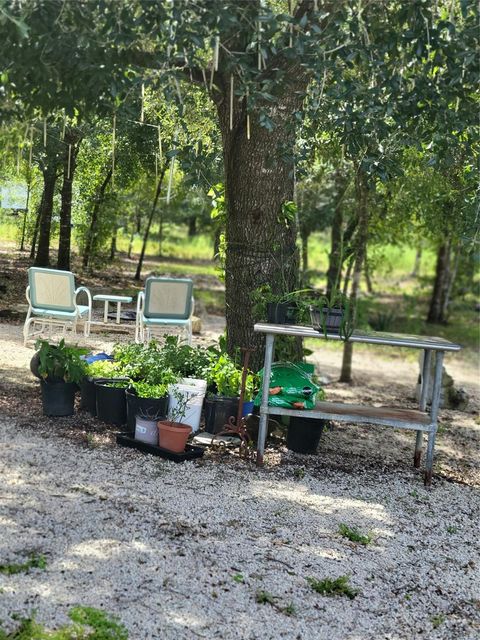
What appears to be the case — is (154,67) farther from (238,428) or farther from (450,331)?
(450,331)

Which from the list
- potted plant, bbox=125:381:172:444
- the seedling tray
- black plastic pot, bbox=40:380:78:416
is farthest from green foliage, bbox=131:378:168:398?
black plastic pot, bbox=40:380:78:416

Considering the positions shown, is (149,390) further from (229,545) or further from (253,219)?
(229,545)

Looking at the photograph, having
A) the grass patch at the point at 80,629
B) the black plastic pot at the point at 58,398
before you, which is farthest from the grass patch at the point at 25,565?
the black plastic pot at the point at 58,398

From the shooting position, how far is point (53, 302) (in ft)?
22.9

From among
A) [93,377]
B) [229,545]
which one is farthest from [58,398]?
[229,545]

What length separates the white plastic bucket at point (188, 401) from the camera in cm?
569

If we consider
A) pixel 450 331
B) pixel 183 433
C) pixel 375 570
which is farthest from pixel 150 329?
pixel 450 331

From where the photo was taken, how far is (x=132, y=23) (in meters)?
4.14

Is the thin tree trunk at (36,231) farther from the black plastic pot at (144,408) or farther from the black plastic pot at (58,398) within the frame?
the black plastic pot at (144,408)

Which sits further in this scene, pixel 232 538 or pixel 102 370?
pixel 102 370

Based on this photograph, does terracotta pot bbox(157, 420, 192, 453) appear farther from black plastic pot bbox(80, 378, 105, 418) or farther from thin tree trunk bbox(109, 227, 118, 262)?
thin tree trunk bbox(109, 227, 118, 262)

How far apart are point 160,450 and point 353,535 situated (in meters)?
1.39

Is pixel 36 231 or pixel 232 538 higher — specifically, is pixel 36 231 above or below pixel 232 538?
above

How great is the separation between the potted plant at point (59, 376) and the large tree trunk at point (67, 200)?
1036 millimetres
